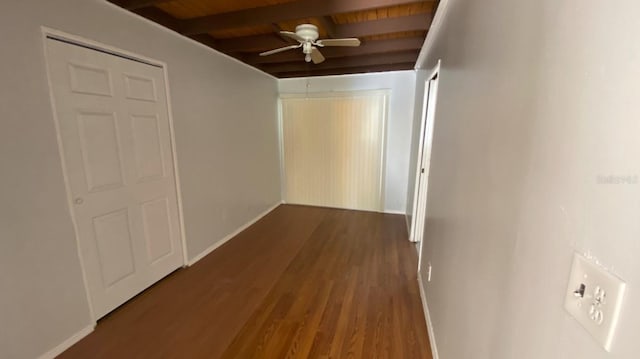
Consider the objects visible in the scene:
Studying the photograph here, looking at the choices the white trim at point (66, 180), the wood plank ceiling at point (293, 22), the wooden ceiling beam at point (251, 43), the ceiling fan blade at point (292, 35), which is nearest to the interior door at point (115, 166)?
the white trim at point (66, 180)

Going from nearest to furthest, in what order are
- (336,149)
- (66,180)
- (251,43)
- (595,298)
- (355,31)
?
(595,298), (66,180), (355,31), (251,43), (336,149)

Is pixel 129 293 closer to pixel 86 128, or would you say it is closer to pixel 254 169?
pixel 86 128

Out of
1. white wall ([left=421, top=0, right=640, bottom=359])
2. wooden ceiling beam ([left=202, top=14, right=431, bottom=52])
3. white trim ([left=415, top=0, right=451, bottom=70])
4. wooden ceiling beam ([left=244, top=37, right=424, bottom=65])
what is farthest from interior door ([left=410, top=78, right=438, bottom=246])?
white wall ([left=421, top=0, right=640, bottom=359])

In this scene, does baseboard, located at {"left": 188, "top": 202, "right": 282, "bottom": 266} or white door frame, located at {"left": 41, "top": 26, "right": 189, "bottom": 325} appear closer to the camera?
white door frame, located at {"left": 41, "top": 26, "right": 189, "bottom": 325}

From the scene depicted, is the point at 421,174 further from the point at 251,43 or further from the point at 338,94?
the point at 251,43

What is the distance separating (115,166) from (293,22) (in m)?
1.97

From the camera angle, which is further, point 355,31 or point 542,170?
point 355,31

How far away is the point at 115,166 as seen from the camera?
2.01 metres

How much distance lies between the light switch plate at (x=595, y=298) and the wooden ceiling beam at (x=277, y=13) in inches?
77.3

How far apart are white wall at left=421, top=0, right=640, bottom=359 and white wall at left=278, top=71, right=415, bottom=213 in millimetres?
2824

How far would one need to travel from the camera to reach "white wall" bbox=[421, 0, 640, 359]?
405 millimetres

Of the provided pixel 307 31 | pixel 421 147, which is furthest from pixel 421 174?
pixel 307 31

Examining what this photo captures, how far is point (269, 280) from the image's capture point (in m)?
2.50

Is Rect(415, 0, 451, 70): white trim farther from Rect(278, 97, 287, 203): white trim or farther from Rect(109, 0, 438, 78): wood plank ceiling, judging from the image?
Rect(278, 97, 287, 203): white trim
